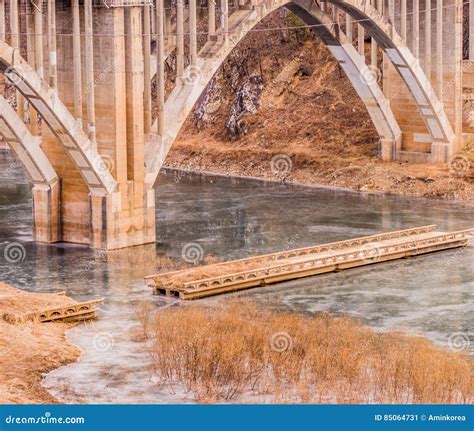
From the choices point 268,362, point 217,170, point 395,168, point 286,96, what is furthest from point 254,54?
point 268,362

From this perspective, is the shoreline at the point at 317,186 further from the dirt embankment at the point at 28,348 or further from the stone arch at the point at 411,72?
the dirt embankment at the point at 28,348

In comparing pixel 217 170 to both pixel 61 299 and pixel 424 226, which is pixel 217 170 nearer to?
pixel 424 226

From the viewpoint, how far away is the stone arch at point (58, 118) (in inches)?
1812

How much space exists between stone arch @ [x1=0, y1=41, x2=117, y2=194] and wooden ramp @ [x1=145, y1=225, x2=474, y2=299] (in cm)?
613

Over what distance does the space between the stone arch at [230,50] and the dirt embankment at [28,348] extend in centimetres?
1171

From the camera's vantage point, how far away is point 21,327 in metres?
37.4

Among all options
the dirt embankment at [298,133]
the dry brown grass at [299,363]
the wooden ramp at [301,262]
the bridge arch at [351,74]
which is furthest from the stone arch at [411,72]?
the dry brown grass at [299,363]

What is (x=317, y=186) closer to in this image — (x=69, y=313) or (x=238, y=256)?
(x=238, y=256)

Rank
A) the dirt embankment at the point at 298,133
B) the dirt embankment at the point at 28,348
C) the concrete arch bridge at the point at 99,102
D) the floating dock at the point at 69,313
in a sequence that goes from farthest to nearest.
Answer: the dirt embankment at the point at 298,133 → the concrete arch bridge at the point at 99,102 → the floating dock at the point at 69,313 → the dirt embankment at the point at 28,348

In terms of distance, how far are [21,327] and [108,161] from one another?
13.7 meters

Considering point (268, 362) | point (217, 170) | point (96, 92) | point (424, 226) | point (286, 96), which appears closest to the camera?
point (268, 362)

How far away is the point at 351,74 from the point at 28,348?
34.9m

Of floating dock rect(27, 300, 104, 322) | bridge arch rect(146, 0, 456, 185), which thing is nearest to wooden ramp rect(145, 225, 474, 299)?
floating dock rect(27, 300, 104, 322)

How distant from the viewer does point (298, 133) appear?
75.6 m
